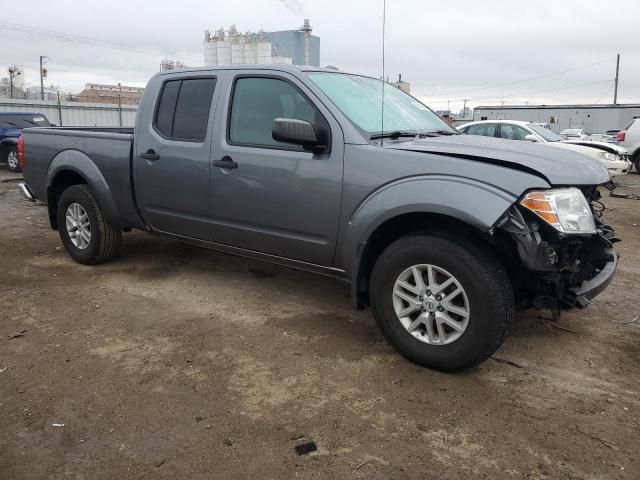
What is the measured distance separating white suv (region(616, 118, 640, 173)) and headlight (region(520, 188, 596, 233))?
15.3m

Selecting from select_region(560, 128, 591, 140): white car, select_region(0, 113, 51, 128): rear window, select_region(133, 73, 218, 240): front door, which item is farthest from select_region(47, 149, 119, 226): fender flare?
select_region(560, 128, 591, 140): white car

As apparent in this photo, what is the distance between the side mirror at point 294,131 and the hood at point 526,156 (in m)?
0.50

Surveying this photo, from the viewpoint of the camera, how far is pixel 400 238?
338 cm

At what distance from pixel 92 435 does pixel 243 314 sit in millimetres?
1713

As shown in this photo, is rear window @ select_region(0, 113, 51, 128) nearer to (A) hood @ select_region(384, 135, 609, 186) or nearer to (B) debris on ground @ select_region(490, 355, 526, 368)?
(A) hood @ select_region(384, 135, 609, 186)

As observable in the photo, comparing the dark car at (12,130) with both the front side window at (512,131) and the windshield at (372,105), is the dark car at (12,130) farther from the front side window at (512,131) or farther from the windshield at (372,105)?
the windshield at (372,105)

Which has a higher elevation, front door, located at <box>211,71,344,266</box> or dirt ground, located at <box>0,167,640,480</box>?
front door, located at <box>211,71,344,266</box>

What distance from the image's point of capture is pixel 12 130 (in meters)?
14.7

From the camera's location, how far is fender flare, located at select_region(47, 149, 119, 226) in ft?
16.7

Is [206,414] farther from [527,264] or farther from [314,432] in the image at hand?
[527,264]

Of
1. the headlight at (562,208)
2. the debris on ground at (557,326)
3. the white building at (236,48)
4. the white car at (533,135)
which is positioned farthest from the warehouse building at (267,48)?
the white car at (533,135)

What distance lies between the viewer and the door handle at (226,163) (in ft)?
13.4

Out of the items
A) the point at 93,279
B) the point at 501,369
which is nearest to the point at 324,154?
the point at 501,369

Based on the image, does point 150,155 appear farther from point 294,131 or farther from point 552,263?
point 552,263
